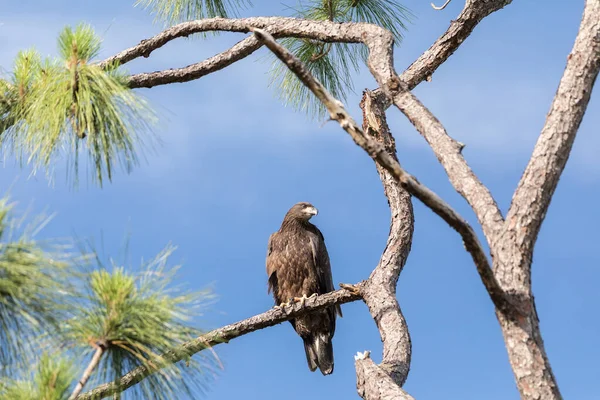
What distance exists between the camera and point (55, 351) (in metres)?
2.89

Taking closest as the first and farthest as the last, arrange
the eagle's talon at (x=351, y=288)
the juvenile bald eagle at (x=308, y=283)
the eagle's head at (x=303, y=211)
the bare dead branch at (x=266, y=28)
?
the eagle's talon at (x=351, y=288) < the bare dead branch at (x=266, y=28) < the juvenile bald eagle at (x=308, y=283) < the eagle's head at (x=303, y=211)

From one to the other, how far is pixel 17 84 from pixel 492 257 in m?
2.32

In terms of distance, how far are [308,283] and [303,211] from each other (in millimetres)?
603

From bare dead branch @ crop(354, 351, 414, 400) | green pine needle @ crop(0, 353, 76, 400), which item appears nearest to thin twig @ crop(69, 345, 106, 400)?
green pine needle @ crop(0, 353, 76, 400)

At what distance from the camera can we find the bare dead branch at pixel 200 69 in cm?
528

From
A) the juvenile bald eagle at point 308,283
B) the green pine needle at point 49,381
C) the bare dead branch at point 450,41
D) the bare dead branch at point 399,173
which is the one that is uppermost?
the bare dead branch at point 450,41

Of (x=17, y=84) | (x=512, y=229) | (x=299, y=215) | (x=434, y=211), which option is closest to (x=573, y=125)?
(x=512, y=229)

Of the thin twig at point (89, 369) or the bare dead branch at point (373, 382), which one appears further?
the bare dead branch at point (373, 382)

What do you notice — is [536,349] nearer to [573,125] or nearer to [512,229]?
[512,229]

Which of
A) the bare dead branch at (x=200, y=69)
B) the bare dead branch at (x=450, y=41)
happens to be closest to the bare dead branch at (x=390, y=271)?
the bare dead branch at (x=450, y=41)

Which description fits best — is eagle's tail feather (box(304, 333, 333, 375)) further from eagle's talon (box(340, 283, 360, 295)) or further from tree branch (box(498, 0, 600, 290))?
tree branch (box(498, 0, 600, 290))

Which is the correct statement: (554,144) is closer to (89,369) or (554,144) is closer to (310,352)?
(89,369)

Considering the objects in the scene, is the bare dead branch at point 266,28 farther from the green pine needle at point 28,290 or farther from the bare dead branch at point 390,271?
the green pine needle at point 28,290

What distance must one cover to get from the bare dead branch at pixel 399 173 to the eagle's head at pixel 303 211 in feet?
10.7
